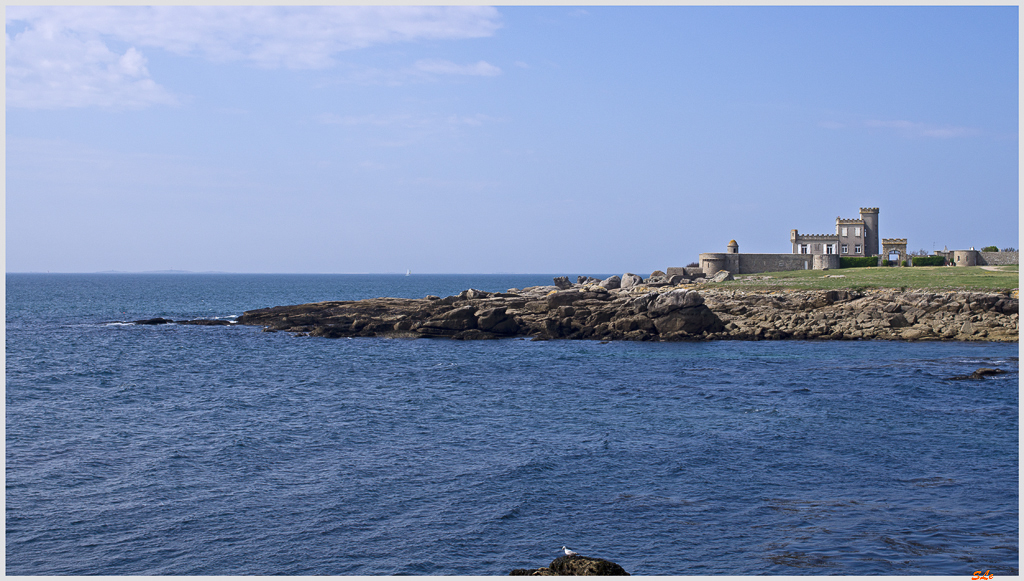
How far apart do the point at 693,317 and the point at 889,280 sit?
19.4m

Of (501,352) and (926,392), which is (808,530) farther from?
(501,352)

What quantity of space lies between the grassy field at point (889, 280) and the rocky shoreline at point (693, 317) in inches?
87.8

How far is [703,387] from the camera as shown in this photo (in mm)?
35219

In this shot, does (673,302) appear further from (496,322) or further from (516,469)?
(516,469)

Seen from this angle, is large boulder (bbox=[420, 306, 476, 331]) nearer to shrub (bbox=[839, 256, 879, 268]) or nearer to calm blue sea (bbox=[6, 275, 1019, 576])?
calm blue sea (bbox=[6, 275, 1019, 576])

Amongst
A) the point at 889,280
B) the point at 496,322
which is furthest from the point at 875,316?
the point at 496,322

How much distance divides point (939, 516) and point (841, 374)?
21418 millimetres

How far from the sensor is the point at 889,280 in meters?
62.5

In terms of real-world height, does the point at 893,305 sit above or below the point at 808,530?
above

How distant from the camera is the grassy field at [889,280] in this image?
57844 millimetres

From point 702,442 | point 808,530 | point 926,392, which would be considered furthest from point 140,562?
point 926,392

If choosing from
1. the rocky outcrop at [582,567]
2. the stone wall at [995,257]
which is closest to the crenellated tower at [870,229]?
the stone wall at [995,257]

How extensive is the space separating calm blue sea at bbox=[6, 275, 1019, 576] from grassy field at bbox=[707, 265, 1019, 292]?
1712 cm

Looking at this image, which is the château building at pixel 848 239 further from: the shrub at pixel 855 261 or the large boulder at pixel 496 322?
the large boulder at pixel 496 322
